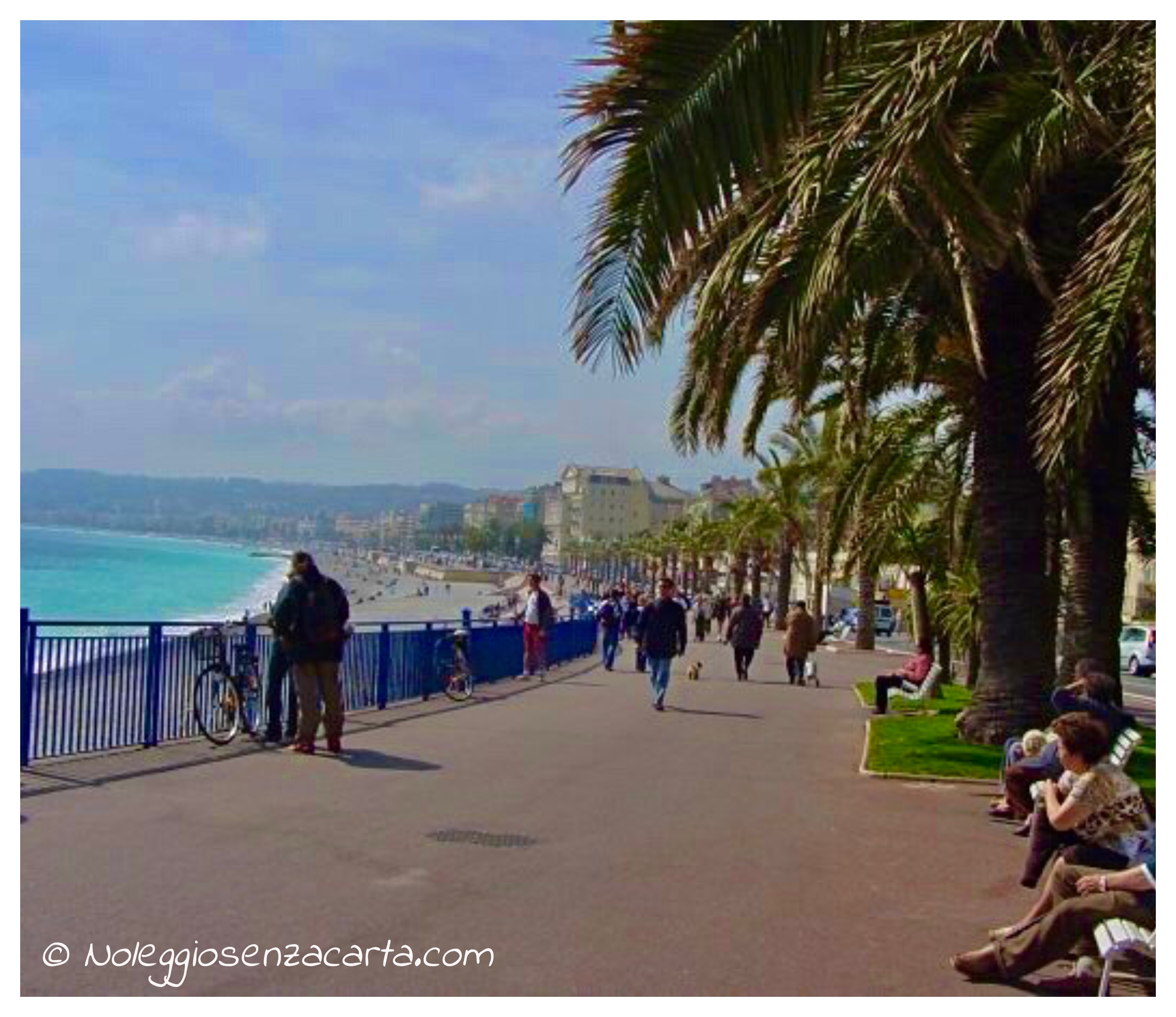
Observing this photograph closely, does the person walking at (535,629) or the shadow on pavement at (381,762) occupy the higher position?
the person walking at (535,629)

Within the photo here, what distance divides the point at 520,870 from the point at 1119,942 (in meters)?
3.36

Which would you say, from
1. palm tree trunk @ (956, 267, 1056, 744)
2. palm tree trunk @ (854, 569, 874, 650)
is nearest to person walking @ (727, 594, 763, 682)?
palm tree trunk @ (956, 267, 1056, 744)

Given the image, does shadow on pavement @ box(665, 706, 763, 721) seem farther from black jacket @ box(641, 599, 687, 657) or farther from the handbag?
the handbag

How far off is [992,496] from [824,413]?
12.2 metres

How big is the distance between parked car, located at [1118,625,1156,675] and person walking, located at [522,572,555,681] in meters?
27.5

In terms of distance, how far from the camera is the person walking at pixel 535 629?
24078mm

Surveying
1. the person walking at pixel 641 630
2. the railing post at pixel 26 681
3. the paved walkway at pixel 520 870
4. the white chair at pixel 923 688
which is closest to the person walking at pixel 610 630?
the person walking at pixel 641 630

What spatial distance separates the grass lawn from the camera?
508 inches

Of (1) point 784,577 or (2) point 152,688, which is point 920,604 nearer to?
(2) point 152,688

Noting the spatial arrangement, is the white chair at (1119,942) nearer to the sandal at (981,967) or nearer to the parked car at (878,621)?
the sandal at (981,967)

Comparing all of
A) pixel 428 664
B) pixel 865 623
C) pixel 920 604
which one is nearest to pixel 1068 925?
pixel 428 664

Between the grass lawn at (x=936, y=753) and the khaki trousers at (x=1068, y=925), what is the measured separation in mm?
4733

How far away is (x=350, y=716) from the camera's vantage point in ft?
51.3

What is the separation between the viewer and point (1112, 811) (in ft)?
21.8
